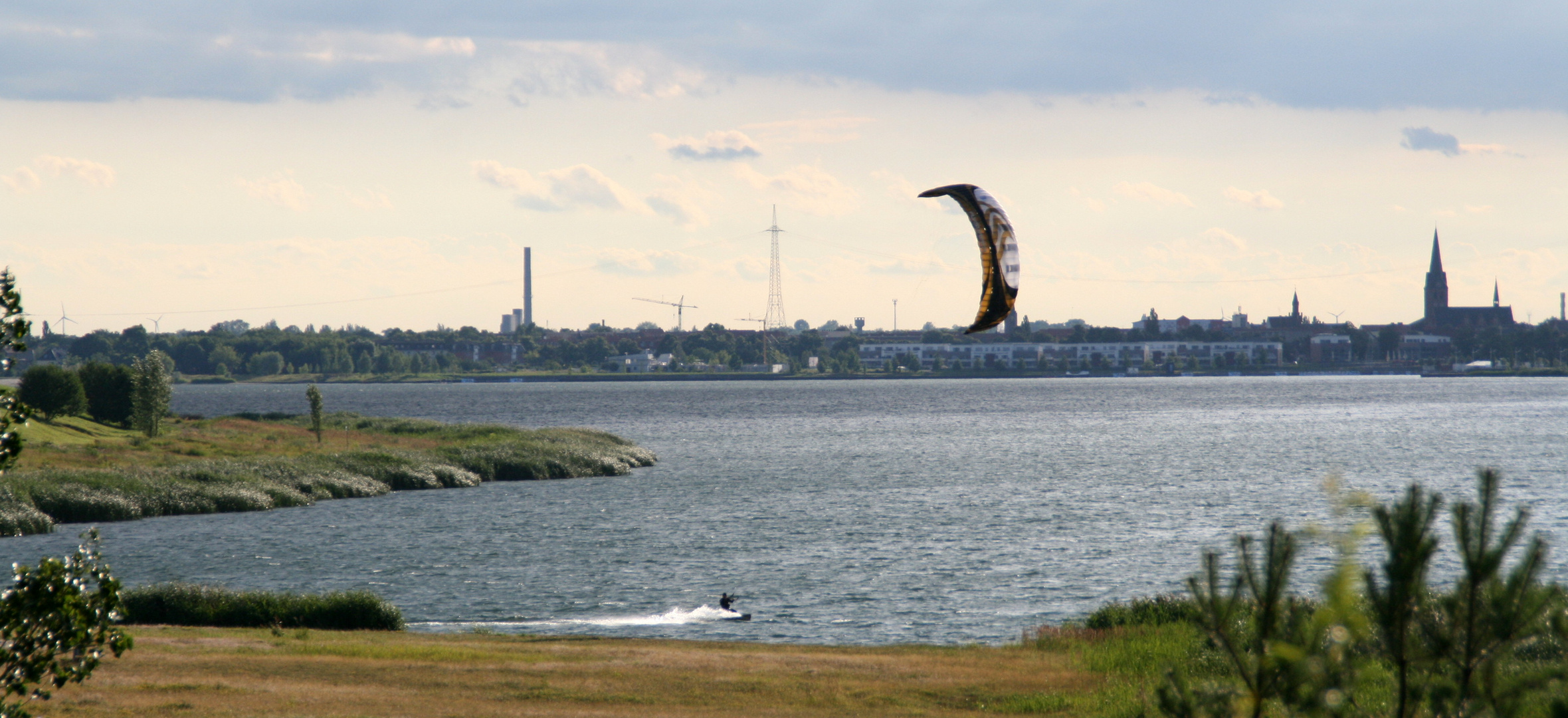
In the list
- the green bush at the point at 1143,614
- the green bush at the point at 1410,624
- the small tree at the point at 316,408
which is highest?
the green bush at the point at 1410,624

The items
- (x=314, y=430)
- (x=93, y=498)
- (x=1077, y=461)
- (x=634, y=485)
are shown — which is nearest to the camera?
(x=93, y=498)

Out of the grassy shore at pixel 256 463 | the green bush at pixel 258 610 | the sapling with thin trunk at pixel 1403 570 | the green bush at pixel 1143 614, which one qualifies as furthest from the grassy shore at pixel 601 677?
the grassy shore at pixel 256 463

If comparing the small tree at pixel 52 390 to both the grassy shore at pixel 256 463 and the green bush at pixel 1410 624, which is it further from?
the green bush at pixel 1410 624

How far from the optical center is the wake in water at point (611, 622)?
3030cm

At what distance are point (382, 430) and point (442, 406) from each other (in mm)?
107742

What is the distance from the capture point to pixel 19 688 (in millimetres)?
8875

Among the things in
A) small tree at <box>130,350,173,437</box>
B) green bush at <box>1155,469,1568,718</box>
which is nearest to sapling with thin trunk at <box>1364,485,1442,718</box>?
green bush at <box>1155,469,1568,718</box>

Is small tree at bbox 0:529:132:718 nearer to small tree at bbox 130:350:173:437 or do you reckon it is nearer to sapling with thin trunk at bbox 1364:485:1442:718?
sapling with thin trunk at bbox 1364:485:1442:718

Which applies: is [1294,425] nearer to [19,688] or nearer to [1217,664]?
[1217,664]

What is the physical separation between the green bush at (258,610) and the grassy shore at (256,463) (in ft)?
65.4

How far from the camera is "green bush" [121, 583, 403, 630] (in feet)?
91.1

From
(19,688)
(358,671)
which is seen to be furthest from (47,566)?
(358,671)

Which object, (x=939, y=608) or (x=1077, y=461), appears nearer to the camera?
(x=939, y=608)

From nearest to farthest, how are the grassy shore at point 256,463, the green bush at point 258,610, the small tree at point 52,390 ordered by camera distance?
the green bush at point 258,610 → the grassy shore at point 256,463 → the small tree at point 52,390
